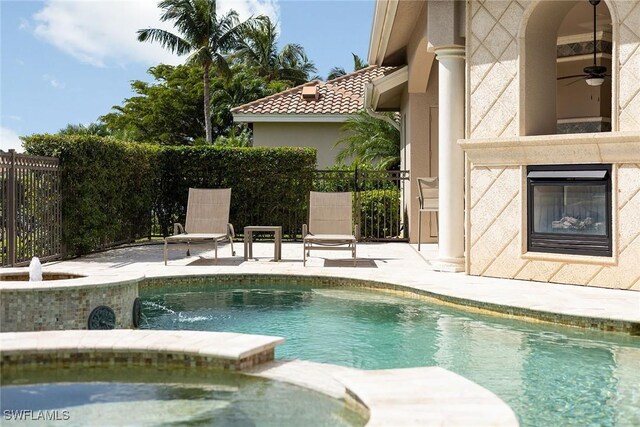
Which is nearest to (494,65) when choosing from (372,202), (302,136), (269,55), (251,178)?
(372,202)

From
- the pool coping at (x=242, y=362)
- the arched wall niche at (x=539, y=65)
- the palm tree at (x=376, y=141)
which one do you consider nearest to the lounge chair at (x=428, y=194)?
the arched wall niche at (x=539, y=65)

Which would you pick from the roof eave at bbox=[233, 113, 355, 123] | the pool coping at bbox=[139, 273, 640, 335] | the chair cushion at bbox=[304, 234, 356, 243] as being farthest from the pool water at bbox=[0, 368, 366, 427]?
the roof eave at bbox=[233, 113, 355, 123]

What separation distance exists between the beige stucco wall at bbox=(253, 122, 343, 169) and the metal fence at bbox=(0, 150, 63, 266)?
15898 mm

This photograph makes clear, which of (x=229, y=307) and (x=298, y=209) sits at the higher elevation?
(x=298, y=209)

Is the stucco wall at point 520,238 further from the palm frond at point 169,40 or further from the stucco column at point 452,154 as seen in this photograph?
the palm frond at point 169,40

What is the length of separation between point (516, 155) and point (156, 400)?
683 centimetres

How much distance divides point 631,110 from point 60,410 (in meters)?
7.37

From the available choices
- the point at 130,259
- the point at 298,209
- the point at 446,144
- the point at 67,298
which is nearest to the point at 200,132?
the point at 298,209

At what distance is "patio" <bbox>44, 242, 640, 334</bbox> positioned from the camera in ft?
25.6

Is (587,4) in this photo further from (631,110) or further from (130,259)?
(130,259)

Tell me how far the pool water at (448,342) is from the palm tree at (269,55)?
45.7 meters

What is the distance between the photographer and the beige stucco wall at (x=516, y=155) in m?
9.07

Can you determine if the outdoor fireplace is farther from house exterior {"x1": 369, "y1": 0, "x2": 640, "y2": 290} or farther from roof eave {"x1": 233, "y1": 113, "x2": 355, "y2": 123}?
roof eave {"x1": 233, "y1": 113, "x2": 355, "y2": 123}

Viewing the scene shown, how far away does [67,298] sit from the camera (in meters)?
6.92
